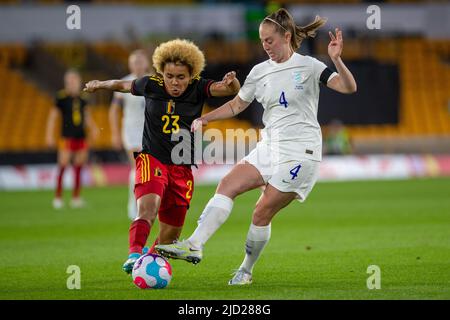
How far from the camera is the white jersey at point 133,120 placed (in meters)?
13.6

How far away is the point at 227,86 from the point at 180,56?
1.65ft

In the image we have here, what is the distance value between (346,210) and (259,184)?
8.47 m

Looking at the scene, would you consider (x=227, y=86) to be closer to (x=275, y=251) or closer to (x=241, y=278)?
(x=241, y=278)

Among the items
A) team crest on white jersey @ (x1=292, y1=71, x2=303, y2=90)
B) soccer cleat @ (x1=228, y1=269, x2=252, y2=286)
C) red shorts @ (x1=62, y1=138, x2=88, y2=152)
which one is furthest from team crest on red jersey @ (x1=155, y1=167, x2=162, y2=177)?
red shorts @ (x1=62, y1=138, x2=88, y2=152)

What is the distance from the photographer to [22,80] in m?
29.7

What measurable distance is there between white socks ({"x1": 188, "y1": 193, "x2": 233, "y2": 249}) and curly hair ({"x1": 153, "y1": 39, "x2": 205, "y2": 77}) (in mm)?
1244

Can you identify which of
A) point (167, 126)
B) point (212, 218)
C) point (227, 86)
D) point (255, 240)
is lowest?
point (255, 240)

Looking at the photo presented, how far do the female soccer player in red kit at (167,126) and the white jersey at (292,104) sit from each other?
1.38 ft

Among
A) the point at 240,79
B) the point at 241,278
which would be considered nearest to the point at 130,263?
the point at 241,278

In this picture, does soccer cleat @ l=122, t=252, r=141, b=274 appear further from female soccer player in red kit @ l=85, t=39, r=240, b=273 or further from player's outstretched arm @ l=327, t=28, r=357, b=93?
player's outstretched arm @ l=327, t=28, r=357, b=93

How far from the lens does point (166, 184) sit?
812cm

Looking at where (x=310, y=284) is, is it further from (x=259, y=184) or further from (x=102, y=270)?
(x=102, y=270)
